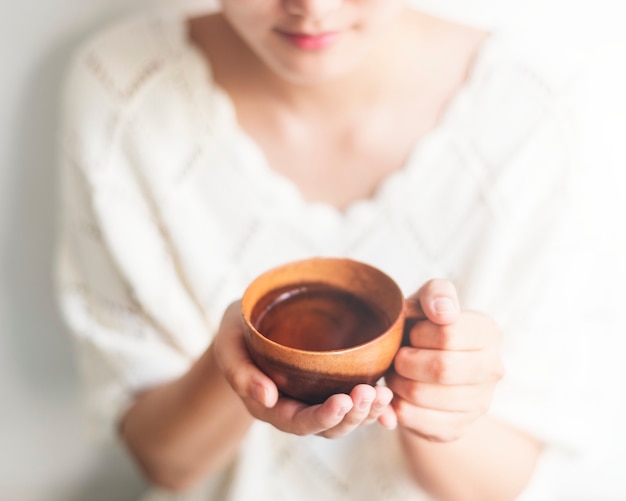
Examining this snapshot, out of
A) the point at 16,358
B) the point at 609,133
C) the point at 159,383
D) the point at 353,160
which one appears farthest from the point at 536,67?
the point at 16,358

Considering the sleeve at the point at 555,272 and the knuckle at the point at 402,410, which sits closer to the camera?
the knuckle at the point at 402,410

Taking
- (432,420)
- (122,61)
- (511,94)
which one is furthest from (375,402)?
(122,61)

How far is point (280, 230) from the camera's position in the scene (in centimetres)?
93

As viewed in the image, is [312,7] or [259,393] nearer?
[259,393]

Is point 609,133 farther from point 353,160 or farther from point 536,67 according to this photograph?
point 353,160

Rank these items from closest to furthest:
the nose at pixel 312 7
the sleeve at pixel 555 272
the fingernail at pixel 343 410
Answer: the fingernail at pixel 343 410, the nose at pixel 312 7, the sleeve at pixel 555 272

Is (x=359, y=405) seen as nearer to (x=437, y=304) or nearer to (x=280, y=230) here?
(x=437, y=304)

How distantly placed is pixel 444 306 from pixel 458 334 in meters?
0.05

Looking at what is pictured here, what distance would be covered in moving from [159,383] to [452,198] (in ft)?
1.51

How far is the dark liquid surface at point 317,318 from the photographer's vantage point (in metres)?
0.61

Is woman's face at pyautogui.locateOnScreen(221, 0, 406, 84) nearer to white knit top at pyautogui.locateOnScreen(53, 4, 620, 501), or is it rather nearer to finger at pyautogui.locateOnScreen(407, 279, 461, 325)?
white knit top at pyautogui.locateOnScreen(53, 4, 620, 501)

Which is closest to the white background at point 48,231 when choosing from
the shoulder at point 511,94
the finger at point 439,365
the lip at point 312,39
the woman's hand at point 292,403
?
→ the shoulder at point 511,94

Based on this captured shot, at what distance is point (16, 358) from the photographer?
1.21 meters

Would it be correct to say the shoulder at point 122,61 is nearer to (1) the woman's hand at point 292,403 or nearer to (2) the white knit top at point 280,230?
(2) the white knit top at point 280,230
